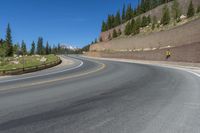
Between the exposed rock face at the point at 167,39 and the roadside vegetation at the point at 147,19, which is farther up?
the roadside vegetation at the point at 147,19

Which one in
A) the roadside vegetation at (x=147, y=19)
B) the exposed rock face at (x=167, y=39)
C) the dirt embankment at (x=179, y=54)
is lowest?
the dirt embankment at (x=179, y=54)

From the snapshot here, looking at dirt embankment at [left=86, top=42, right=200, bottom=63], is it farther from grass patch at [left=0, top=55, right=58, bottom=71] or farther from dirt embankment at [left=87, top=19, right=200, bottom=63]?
grass patch at [left=0, top=55, right=58, bottom=71]

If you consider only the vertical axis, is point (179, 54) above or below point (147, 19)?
below

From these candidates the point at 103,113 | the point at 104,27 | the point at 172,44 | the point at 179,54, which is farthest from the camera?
the point at 104,27

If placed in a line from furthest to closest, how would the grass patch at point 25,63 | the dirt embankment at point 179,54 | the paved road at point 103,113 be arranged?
the grass patch at point 25,63 → the dirt embankment at point 179,54 → the paved road at point 103,113

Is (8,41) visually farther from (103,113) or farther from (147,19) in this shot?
(103,113)

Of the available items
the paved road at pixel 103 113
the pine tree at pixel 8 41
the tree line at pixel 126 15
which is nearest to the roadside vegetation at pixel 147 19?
the tree line at pixel 126 15

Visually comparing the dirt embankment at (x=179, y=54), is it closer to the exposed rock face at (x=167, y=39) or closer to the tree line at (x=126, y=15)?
the exposed rock face at (x=167, y=39)

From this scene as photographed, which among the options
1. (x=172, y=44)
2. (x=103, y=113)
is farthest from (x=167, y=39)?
(x=103, y=113)

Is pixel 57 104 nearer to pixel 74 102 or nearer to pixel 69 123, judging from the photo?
pixel 74 102

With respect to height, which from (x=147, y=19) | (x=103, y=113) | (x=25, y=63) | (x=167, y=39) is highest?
(x=147, y=19)

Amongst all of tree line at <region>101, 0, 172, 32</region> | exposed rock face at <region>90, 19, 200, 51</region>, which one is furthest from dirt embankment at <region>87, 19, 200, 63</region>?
tree line at <region>101, 0, 172, 32</region>

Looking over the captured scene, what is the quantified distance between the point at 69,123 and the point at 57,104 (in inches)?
89.1

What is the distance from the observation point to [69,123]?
6.43m
